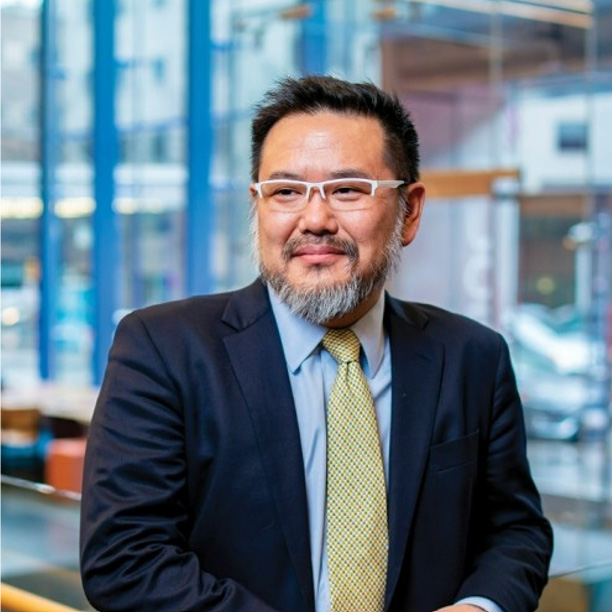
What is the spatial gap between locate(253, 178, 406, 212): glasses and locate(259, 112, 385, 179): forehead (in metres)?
0.02

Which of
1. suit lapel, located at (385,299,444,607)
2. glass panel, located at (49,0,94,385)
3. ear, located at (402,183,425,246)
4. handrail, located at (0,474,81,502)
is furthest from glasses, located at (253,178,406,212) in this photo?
glass panel, located at (49,0,94,385)

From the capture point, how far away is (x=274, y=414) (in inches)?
75.7

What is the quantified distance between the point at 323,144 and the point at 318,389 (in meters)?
0.37

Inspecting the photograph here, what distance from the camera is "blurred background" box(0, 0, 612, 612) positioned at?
883 centimetres

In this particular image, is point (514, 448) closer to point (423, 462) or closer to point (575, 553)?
point (423, 462)

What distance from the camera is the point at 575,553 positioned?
5980 mm

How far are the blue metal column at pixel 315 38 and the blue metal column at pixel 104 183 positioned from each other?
2288mm

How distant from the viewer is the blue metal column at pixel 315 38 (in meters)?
10.5

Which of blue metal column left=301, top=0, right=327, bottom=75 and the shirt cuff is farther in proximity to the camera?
blue metal column left=301, top=0, right=327, bottom=75

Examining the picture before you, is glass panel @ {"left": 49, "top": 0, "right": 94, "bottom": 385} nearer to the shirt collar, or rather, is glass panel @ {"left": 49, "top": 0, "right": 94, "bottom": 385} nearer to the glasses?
the shirt collar

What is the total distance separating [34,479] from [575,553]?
5051 millimetres

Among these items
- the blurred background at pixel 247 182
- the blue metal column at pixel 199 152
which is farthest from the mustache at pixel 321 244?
the blue metal column at pixel 199 152

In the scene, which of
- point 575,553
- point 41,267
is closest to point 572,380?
point 575,553

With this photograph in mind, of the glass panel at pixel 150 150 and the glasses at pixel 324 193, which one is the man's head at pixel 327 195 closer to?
the glasses at pixel 324 193
